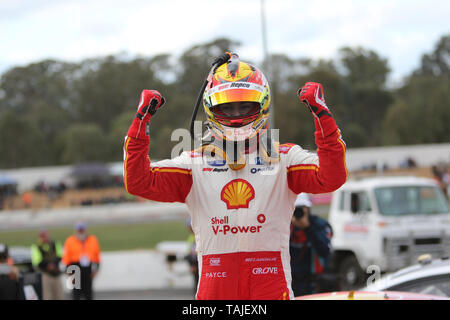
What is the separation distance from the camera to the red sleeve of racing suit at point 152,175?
2939 millimetres

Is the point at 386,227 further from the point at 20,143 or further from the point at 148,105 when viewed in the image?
the point at 20,143

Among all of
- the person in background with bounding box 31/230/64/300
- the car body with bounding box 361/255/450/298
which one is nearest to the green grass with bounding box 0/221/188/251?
the person in background with bounding box 31/230/64/300

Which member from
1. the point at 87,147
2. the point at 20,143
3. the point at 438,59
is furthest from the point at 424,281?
the point at 438,59

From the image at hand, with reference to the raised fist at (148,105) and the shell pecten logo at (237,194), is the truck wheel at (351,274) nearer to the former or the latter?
the shell pecten logo at (237,194)

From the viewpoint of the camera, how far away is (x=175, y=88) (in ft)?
242

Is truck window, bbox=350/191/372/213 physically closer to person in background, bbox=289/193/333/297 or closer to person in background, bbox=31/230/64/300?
person in background, bbox=31/230/64/300

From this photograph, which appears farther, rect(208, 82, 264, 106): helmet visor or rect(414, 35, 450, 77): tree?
rect(414, 35, 450, 77): tree

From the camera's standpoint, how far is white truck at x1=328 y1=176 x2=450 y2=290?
Answer: 36.3 ft

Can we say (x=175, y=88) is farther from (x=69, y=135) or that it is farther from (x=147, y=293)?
(x=147, y=293)

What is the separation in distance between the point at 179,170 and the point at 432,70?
77338mm

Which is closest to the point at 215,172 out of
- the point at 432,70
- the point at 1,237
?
the point at 1,237

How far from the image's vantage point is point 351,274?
11211 mm

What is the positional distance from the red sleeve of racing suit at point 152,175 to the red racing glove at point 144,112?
32 millimetres

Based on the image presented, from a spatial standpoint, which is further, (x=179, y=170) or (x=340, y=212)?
(x=340, y=212)
